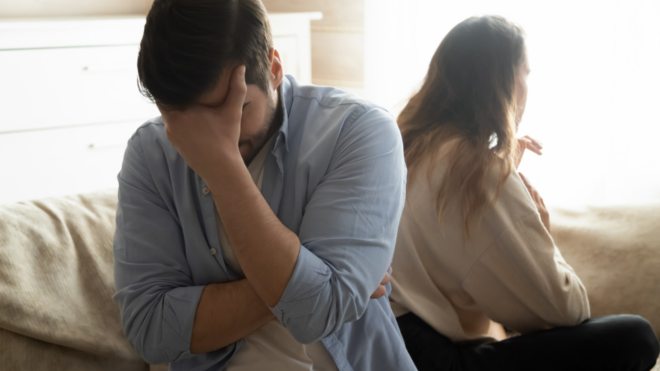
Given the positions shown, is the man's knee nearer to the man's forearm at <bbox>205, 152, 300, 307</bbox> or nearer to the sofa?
the sofa

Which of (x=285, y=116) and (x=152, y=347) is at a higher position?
(x=285, y=116)

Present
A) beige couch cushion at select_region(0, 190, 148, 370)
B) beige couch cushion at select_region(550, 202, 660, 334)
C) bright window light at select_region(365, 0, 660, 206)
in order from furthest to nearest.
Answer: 1. bright window light at select_region(365, 0, 660, 206)
2. beige couch cushion at select_region(550, 202, 660, 334)
3. beige couch cushion at select_region(0, 190, 148, 370)

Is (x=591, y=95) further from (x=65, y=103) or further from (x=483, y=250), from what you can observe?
(x=65, y=103)

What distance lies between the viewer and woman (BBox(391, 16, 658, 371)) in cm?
119

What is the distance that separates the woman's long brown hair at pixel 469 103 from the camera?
1224mm

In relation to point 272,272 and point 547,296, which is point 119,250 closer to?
point 272,272

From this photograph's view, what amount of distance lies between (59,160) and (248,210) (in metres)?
1.98

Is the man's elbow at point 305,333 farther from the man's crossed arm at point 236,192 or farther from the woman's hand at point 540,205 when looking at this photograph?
the woman's hand at point 540,205

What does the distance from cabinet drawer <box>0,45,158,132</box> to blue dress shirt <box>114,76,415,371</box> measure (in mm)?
1662

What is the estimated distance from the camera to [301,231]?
88 centimetres

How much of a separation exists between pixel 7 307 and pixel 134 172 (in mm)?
368

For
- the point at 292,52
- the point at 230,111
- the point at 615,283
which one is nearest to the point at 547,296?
the point at 615,283

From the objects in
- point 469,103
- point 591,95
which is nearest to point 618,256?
point 469,103

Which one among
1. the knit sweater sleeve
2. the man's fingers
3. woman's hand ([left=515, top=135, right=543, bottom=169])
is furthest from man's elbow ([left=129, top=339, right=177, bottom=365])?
woman's hand ([left=515, top=135, right=543, bottom=169])
